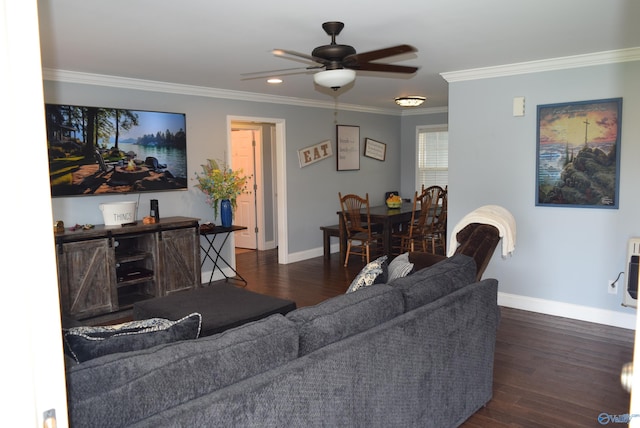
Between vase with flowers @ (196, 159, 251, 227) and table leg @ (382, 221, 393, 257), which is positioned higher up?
vase with flowers @ (196, 159, 251, 227)

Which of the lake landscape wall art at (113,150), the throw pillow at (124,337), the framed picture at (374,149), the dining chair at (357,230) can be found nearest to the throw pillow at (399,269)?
the throw pillow at (124,337)

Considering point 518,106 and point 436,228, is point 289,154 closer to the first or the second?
point 436,228

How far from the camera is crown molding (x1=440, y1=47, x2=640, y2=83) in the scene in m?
4.05

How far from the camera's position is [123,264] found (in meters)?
5.15

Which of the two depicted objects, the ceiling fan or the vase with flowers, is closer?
the ceiling fan

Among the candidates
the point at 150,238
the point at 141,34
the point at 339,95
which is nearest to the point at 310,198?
the point at 339,95

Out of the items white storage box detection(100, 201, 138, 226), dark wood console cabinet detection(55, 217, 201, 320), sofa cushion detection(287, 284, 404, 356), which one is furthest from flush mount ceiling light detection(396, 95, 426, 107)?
sofa cushion detection(287, 284, 404, 356)

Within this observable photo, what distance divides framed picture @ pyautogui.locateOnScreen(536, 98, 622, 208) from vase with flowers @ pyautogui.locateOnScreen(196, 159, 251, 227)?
129 inches

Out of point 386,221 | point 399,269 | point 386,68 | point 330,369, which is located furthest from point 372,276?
point 386,221

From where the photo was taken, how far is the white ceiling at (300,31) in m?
2.87

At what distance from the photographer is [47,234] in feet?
2.48

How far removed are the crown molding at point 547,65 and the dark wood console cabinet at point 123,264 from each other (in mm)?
3245

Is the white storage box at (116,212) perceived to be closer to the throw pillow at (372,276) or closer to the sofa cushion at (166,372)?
the throw pillow at (372,276)

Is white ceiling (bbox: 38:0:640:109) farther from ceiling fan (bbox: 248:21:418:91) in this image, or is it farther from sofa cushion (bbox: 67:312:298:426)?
sofa cushion (bbox: 67:312:298:426)
